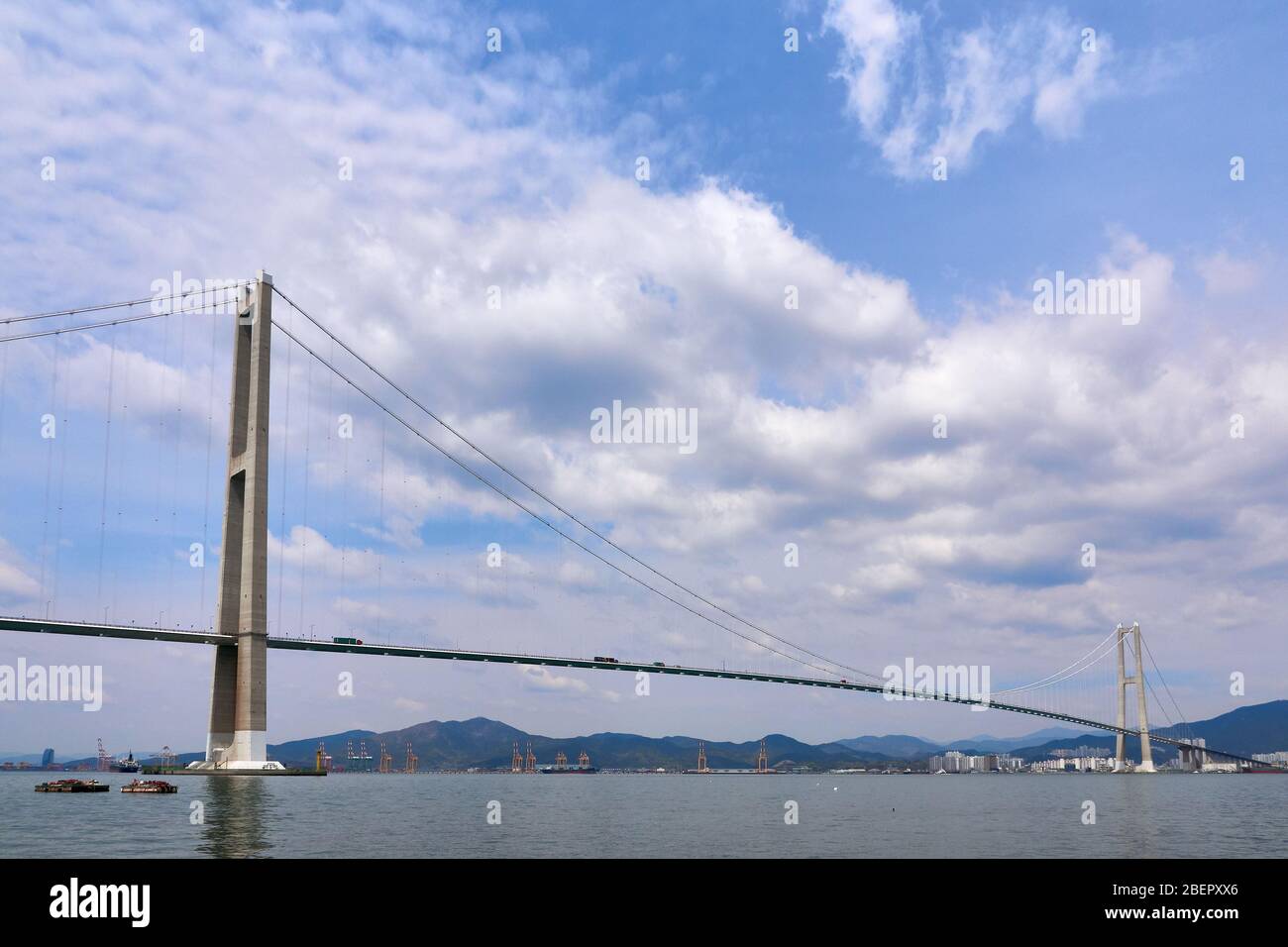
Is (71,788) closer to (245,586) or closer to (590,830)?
(245,586)

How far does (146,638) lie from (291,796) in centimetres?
2203

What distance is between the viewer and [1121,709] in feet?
529

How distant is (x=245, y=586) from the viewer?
76.8m

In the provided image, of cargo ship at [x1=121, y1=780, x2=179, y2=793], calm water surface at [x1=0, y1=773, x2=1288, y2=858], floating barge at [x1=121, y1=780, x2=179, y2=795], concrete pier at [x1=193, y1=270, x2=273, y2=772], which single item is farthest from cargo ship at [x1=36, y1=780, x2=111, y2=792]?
calm water surface at [x1=0, y1=773, x2=1288, y2=858]

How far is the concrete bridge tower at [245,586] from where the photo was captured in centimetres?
7475

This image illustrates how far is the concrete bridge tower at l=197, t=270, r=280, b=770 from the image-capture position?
74.8m

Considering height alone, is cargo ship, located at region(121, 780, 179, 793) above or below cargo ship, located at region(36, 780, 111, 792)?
above

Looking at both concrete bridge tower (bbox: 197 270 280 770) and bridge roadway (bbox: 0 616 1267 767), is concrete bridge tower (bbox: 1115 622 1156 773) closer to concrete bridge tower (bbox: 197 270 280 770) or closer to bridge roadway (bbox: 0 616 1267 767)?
bridge roadway (bbox: 0 616 1267 767)

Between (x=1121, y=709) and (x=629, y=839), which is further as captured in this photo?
(x=1121, y=709)

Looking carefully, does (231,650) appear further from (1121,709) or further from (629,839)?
(1121,709)

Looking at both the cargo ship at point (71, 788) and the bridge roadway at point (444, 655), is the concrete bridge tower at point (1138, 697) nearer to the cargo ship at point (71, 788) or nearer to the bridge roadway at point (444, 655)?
the bridge roadway at point (444, 655)

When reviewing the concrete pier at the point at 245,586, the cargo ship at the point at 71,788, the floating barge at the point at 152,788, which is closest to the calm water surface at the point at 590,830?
Answer: the floating barge at the point at 152,788
